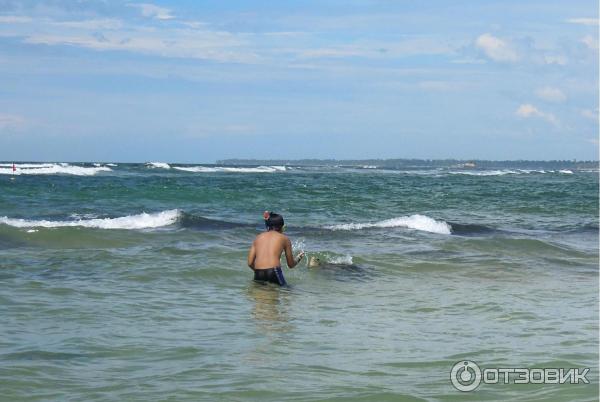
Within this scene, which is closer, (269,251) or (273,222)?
(269,251)

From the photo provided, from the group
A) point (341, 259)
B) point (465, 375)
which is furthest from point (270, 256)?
point (465, 375)

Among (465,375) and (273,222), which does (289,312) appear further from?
(465,375)

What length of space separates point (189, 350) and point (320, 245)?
9.36m

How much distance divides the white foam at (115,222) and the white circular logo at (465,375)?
12551 mm

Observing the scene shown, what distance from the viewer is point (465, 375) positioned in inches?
249

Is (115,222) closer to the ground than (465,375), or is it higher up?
higher up

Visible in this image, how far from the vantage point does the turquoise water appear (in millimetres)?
6102

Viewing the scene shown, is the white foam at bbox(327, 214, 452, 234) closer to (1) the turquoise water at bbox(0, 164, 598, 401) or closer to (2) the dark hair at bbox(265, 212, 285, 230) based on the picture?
(1) the turquoise water at bbox(0, 164, 598, 401)

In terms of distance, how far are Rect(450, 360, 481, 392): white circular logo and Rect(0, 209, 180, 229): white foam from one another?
12551mm

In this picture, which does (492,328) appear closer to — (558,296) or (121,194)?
(558,296)

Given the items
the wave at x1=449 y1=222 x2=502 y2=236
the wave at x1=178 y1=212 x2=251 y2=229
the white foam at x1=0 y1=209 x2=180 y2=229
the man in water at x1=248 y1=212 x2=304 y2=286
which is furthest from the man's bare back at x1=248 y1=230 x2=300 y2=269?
the wave at x1=449 y1=222 x2=502 y2=236

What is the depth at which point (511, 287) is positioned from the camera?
11.2 metres

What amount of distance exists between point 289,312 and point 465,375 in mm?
3002

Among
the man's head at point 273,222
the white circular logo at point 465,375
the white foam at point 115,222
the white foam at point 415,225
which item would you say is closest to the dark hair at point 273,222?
the man's head at point 273,222
